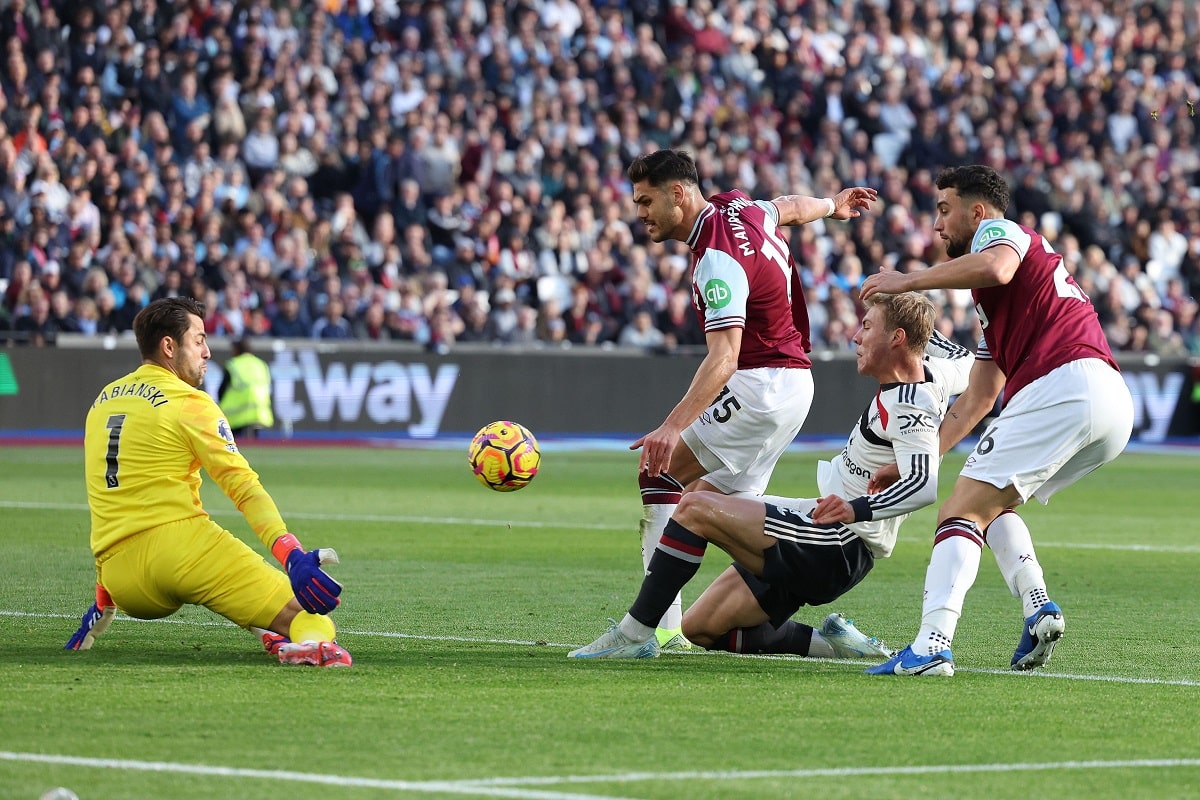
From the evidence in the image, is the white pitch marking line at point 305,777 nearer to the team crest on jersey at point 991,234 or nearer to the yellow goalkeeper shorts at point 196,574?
the yellow goalkeeper shorts at point 196,574

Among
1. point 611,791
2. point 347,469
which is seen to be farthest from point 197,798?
point 347,469

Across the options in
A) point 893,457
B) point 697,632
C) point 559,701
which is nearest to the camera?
point 559,701

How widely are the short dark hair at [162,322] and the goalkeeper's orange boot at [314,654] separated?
136 cm

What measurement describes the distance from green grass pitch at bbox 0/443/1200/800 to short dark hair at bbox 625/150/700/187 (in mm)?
2006

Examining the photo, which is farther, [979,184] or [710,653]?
[710,653]

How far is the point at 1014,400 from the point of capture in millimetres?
7430

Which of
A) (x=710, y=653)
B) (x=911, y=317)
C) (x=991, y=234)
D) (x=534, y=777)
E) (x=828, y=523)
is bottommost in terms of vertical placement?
(x=710, y=653)

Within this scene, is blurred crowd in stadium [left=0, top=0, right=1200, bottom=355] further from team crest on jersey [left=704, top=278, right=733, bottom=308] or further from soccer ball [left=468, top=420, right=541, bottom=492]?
team crest on jersey [left=704, top=278, right=733, bottom=308]

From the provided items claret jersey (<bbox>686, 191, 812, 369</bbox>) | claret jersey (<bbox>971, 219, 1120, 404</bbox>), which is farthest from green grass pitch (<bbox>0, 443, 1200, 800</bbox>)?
claret jersey (<bbox>686, 191, 812, 369</bbox>)

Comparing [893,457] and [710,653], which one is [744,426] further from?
[710,653]

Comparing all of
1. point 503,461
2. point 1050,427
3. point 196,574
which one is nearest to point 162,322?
point 196,574

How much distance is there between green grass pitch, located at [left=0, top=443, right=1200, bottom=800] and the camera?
5055mm

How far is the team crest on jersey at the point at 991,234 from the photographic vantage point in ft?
24.0

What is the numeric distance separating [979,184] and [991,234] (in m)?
0.33
